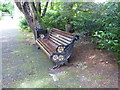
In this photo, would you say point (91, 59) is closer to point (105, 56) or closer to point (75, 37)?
point (105, 56)

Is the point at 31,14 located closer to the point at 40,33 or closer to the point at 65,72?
the point at 40,33

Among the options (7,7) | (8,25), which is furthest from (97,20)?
(7,7)

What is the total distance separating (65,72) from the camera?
10.1 ft

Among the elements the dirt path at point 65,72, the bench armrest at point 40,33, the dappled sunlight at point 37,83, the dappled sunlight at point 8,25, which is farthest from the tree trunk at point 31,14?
the dappled sunlight at point 8,25

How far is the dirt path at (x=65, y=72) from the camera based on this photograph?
8.59 feet

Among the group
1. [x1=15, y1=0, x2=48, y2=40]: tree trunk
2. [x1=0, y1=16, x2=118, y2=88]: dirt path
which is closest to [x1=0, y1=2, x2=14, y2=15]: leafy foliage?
[x1=15, y1=0, x2=48, y2=40]: tree trunk

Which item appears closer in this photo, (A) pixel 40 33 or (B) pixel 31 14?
(A) pixel 40 33

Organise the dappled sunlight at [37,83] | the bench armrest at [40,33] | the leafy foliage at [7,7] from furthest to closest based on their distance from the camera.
A: the leafy foliage at [7,7], the bench armrest at [40,33], the dappled sunlight at [37,83]

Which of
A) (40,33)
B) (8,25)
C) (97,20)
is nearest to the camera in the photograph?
(97,20)

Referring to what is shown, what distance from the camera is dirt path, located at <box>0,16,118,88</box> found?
8.59 feet

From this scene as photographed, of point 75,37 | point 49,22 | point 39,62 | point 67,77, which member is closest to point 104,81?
point 67,77

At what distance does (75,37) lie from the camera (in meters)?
3.45

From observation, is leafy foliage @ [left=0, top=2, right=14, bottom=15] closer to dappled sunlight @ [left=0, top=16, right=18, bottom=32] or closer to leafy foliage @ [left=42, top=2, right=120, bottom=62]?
dappled sunlight @ [left=0, top=16, right=18, bottom=32]

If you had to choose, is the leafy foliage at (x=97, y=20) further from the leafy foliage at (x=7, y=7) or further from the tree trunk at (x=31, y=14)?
the leafy foliage at (x=7, y=7)
